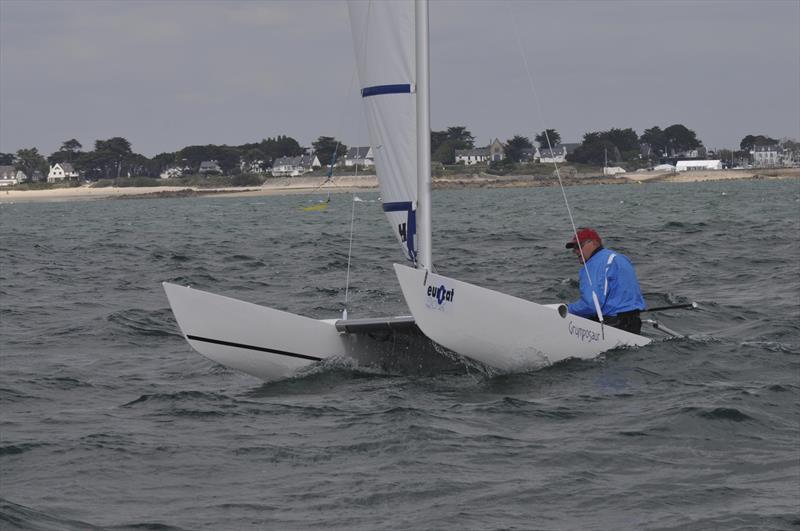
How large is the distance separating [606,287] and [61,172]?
156361mm

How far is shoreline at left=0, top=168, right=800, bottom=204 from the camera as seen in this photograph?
125062mm

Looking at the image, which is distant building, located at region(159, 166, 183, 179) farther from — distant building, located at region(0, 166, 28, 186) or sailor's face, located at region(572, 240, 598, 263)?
sailor's face, located at region(572, 240, 598, 263)

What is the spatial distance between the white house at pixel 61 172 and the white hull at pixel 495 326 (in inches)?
6090

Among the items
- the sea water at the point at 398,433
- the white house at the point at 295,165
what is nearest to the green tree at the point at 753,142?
the white house at the point at 295,165

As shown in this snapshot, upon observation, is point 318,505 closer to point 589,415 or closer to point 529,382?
point 589,415

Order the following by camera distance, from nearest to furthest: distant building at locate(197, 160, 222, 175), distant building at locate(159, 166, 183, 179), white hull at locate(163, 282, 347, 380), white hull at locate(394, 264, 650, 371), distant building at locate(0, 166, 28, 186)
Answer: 1. white hull at locate(394, 264, 650, 371)
2. white hull at locate(163, 282, 347, 380)
3. distant building at locate(0, 166, 28, 186)
4. distant building at locate(197, 160, 222, 175)
5. distant building at locate(159, 166, 183, 179)

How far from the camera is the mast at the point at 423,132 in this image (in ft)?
31.7

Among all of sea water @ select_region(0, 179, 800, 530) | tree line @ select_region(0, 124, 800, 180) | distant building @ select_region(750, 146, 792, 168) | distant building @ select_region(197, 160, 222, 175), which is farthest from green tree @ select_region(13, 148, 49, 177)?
sea water @ select_region(0, 179, 800, 530)

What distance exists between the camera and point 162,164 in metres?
165

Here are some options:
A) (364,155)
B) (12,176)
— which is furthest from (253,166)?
(364,155)

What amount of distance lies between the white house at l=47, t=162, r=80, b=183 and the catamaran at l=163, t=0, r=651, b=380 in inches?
6051

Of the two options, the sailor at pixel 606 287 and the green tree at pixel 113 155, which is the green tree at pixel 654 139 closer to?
the green tree at pixel 113 155

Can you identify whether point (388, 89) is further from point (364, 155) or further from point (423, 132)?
point (364, 155)

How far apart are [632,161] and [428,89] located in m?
158
